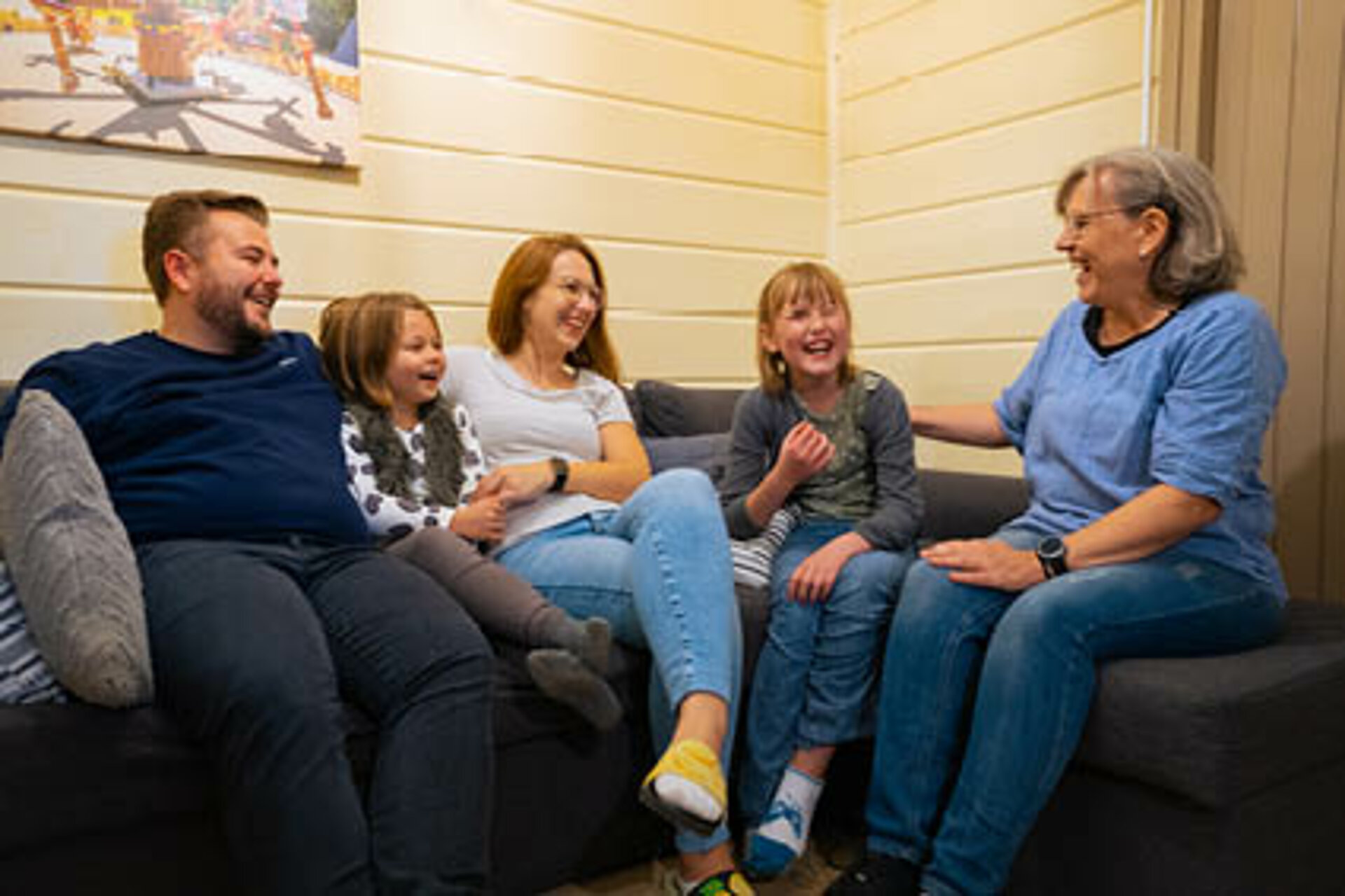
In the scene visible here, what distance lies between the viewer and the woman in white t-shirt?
150cm

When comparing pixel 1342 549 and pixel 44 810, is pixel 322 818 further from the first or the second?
pixel 1342 549

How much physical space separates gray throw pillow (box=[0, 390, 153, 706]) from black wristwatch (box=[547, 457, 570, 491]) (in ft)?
2.52

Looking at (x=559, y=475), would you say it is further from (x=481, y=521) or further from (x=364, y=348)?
(x=364, y=348)

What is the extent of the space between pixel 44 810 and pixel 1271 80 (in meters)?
2.75

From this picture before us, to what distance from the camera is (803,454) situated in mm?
1776

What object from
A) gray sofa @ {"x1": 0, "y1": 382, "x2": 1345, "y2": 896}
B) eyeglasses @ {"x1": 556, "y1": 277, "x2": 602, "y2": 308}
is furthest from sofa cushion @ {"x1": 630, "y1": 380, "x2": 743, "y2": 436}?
gray sofa @ {"x1": 0, "y1": 382, "x2": 1345, "y2": 896}

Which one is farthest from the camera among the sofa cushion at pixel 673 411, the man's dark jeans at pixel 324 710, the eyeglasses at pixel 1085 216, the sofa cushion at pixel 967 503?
the sofa cushion at pixel 673 411

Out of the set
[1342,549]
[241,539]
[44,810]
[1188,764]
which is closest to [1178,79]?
[1342,549]

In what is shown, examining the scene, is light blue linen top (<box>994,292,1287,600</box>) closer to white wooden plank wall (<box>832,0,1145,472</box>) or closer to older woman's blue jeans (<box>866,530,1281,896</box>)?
older woman's blue jeans (<box>866,530,1281,896</box>)

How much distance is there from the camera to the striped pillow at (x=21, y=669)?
132cm

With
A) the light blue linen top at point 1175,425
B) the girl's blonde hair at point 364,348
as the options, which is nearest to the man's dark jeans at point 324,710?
the girl's blonde hair at point 364,348

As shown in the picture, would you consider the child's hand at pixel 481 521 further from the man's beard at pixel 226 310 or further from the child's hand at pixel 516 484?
the man's beard at pixel 226 310

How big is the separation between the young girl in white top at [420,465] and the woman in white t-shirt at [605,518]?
8 cm

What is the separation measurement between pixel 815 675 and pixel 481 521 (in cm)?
68
